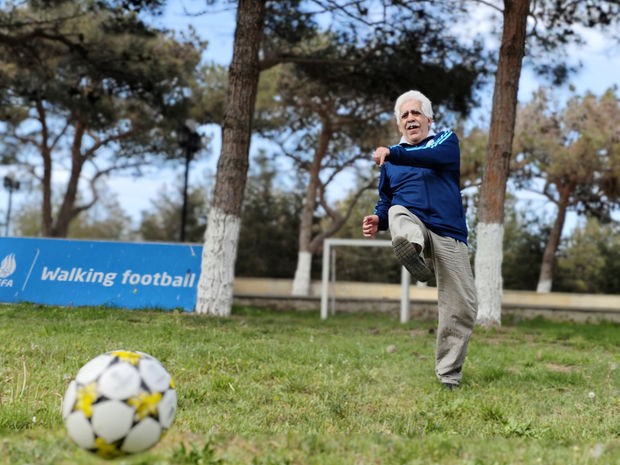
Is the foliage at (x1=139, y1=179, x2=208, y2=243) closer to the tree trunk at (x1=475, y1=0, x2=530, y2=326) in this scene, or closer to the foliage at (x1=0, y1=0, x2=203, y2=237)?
the foliage at (x1=0, y1=0, x2=203, y2=237)

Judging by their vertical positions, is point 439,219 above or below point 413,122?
below

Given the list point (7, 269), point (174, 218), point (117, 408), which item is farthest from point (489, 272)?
point (174, 218)

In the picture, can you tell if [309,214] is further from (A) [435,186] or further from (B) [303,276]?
(A) [435,186]

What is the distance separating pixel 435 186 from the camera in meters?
4.98

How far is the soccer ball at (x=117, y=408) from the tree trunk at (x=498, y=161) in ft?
31.5

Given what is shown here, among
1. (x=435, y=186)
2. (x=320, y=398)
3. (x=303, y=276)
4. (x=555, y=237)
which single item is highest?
(x=555, y=237)

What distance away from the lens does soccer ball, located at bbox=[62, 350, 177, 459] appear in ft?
8.28

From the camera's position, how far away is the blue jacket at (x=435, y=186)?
482cm

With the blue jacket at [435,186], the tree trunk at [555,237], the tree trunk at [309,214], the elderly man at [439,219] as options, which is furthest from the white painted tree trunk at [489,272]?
the tree trunk at [555,237]

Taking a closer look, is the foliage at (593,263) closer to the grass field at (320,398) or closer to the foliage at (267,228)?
the foliage at (267,228)

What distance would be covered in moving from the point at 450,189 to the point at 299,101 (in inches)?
812

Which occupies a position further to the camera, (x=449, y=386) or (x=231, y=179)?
(x=231, y=179)

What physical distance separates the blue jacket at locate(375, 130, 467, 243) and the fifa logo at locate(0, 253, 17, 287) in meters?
8.71

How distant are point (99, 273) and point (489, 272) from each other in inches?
266
